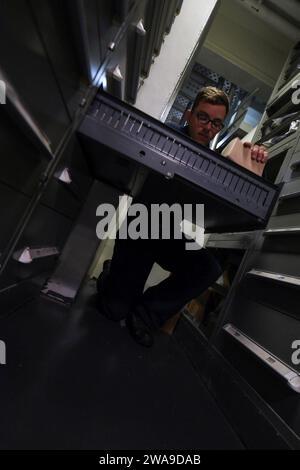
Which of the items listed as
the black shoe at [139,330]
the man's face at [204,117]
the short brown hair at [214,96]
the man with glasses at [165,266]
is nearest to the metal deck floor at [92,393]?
the black shoe at [139,330]

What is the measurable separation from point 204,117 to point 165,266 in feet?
2.15

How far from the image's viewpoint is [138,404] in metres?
0.62

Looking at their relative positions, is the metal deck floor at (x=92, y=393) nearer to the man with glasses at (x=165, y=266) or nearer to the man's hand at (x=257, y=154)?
the man with glasses at (x=165, y=266)

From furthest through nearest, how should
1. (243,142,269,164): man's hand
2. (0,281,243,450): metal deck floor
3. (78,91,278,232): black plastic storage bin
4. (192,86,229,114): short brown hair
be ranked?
(192,86,229,114): short brown hair → (243,142,269,164): man's hand → (78,91,278,232): black plastic storage bin → (0,281,243,450): metal deck floor

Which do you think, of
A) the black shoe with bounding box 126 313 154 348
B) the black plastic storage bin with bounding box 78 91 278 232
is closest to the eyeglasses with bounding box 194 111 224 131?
the black plastic storage bin with bounding box 78 91 278 232

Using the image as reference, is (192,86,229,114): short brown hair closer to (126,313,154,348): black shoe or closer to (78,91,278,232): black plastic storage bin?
(78,91,278,232): black plastic storage bin

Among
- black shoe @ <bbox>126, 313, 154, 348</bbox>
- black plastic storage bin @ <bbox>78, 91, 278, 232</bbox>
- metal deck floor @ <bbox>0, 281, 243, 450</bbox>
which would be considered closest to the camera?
metal deck floor @ <bbox>0, 281, 243, 450</bbox>

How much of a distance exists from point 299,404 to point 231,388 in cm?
24

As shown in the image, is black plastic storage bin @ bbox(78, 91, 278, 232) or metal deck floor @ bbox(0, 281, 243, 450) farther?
black plastic storage bin @ bbox(78, 91, 278, 232)

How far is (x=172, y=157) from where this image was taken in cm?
71

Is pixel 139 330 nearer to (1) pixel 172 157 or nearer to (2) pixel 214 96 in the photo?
(1) pixel 172 157

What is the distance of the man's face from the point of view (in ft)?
3.67

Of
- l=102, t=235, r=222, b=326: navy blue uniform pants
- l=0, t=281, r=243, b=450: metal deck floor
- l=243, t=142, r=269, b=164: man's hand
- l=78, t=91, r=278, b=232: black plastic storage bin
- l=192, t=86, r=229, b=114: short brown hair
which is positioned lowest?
l=0, t=281, r=243, b=450: metal deck floor

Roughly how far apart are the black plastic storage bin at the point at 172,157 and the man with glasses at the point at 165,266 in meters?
0.27
